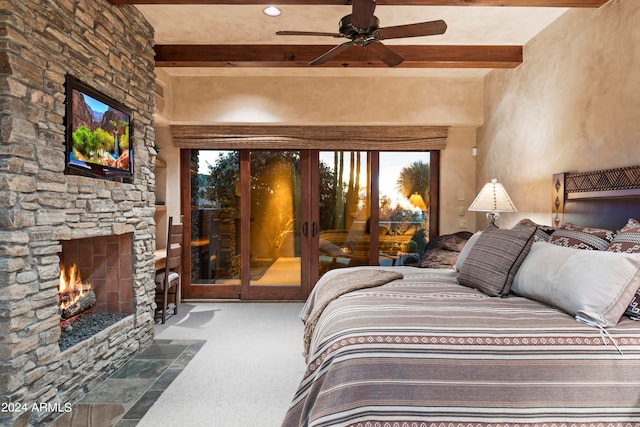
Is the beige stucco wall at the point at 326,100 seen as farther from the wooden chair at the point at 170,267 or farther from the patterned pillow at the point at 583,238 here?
the patterned pillow at the point at 583,238

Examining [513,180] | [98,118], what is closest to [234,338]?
[98,118]

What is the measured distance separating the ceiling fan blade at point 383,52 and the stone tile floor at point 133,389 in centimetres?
277

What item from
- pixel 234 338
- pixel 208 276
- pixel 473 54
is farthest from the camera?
pixel 208 276

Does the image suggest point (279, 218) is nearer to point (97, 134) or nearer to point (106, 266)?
point (106, 266)

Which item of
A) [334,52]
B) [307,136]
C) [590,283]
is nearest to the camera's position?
[590,283]

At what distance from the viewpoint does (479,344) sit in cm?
147

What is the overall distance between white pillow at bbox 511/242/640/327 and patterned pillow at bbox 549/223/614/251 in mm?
280

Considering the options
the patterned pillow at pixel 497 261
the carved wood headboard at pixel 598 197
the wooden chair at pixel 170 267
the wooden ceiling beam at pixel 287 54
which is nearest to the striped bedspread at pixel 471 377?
the patterned pillow at pixel 497 261

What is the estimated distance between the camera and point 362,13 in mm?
2186

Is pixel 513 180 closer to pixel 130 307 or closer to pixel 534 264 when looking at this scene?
pixel 534 264

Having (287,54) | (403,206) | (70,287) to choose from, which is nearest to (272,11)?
(287,54)

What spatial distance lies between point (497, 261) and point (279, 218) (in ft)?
10.5

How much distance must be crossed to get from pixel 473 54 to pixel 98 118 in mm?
3412

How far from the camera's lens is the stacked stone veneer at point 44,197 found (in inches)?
74.0
